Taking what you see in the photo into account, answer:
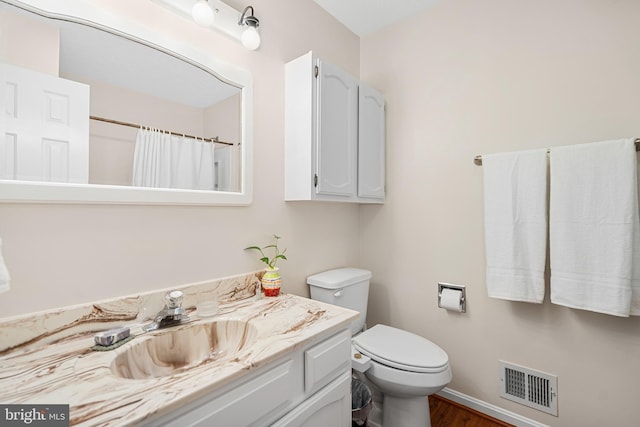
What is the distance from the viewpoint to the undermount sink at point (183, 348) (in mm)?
879

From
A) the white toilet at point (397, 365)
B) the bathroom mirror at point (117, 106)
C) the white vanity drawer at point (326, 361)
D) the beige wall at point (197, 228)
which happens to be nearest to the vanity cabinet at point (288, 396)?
the white vanity drawer at point (326, 361)

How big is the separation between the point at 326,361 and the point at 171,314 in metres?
0.57

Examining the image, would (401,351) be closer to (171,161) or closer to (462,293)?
(462,293)

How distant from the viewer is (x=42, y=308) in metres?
0.87

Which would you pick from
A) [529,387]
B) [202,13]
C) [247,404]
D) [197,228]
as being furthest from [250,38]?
[529,387]

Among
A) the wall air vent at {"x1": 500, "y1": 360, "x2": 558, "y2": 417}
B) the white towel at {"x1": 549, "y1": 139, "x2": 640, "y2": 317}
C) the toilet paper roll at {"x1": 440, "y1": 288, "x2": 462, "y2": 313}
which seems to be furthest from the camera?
the toilet paper roll at {"x1": 440, "y1": 288, "x2": 462, "y2": 313}

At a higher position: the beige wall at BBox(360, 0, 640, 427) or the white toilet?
the beige wall at BBox(360, 0, 640, 427)

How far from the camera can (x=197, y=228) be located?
1217 mm

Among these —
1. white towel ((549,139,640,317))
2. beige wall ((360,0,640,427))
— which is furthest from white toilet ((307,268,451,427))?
white towel ((549,139,640,317))

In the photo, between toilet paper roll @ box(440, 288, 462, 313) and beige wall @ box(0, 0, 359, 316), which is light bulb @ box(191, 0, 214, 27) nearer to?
beige wall @ box(0, 0, 359, 316)

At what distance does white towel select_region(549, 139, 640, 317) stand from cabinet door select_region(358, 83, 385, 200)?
0.90m

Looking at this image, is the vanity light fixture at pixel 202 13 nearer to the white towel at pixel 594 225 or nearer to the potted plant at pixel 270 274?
the potted plant at pixel 270 274

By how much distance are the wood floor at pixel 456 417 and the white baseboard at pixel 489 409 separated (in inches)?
0.8

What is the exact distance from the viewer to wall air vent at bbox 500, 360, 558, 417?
1.43m
